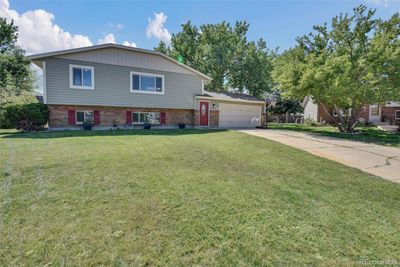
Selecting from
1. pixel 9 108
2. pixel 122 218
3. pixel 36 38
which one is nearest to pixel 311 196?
pixel 122 218

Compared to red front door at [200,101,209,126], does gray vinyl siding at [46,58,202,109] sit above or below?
above

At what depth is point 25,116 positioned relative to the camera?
1115 centimetres

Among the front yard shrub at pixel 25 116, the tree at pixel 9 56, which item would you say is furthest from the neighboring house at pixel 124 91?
the tree at pixel 9 56

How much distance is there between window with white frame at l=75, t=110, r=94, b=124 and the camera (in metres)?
13.6

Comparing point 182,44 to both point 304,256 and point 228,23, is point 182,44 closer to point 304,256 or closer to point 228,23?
point 228,23

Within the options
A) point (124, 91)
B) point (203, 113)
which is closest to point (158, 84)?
point (124, 91)

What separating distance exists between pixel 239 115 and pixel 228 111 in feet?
4.14

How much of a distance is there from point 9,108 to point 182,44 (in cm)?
2259

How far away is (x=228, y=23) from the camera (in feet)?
92.6

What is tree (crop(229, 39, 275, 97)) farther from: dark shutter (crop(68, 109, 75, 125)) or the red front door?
dark shutter (crop(68, 109, 75, 125))

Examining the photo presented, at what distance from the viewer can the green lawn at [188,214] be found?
2381 mm

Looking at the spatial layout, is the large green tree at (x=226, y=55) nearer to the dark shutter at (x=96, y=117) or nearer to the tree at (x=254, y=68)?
the tree at (x=254, y=68)

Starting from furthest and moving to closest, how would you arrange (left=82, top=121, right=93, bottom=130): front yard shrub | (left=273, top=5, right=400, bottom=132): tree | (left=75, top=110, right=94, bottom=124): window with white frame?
(left=75, top=110, right=94, bottom=124): window with white frame, (left=82, top=121, right=93, bottom=130): front yard shrub, (left=273, top=5, right=400, bottom=132): tree

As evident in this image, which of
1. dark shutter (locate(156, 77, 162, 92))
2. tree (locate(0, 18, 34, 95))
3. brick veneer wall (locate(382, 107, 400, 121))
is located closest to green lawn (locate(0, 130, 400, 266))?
dark shutter (locate(156, 77, 162, 92))
